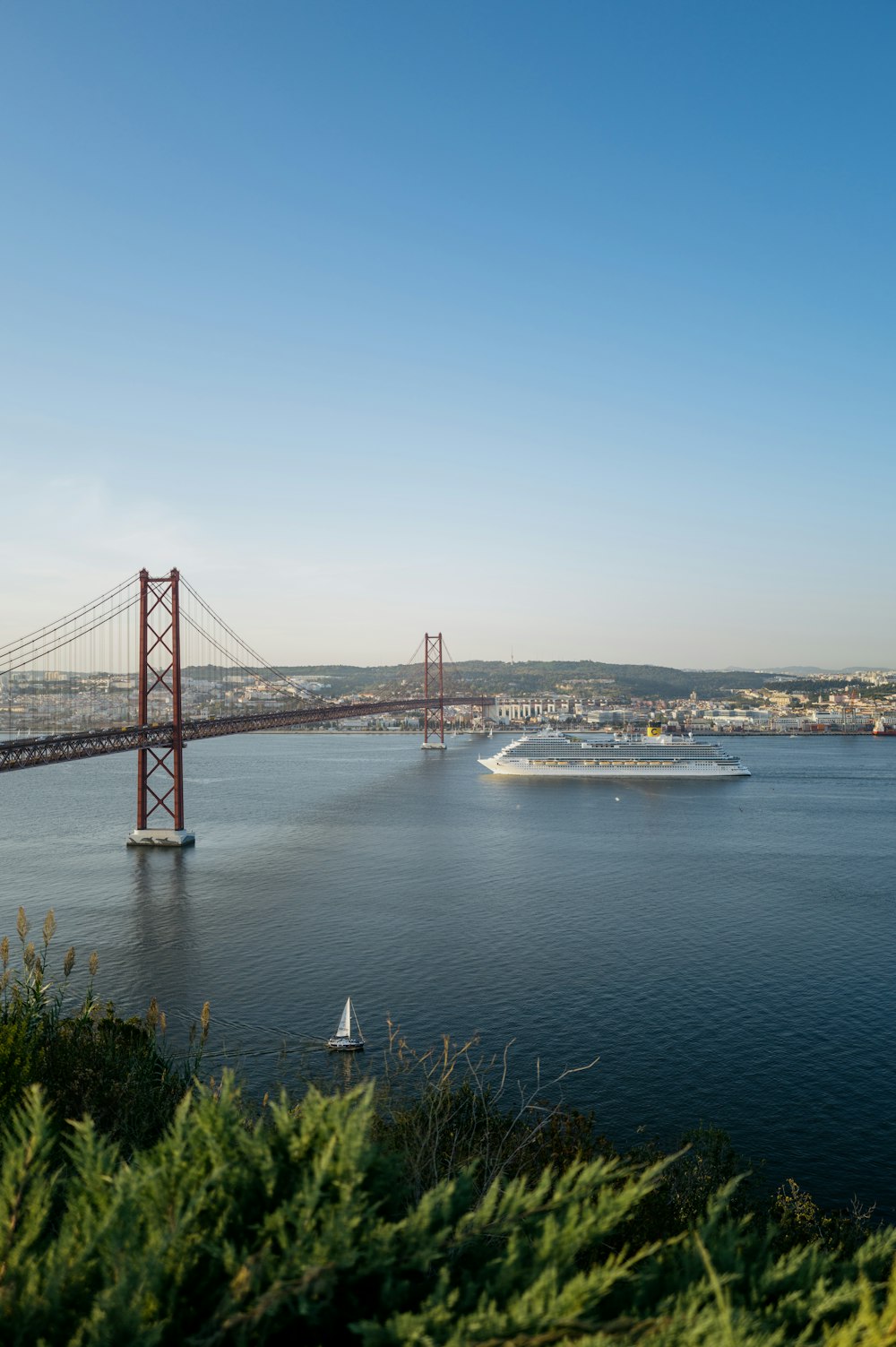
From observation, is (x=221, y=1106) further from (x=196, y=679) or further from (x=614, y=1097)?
(x=196, y=679)

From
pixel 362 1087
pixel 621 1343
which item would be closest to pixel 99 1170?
pixel 362 1087

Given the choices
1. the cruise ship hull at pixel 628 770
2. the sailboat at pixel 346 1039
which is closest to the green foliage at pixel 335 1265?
the sailboat at pixel 346 1039

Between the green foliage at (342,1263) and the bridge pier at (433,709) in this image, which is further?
the bridge pier at (433,709)

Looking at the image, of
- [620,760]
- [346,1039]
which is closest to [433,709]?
[620,760]

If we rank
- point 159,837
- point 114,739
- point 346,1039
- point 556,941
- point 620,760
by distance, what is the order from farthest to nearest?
point 620,760 → point 159,837 → point 114,739 → point 556,941 → point 346,1039

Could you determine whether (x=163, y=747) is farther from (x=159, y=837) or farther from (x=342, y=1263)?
(x=342, y=1263)

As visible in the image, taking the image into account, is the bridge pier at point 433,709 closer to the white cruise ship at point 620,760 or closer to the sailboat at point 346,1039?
the white cruise ship at point 620,760
